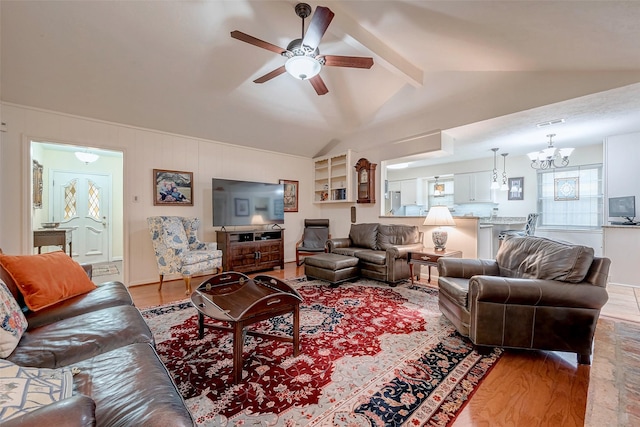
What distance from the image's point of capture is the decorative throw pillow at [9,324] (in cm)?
119

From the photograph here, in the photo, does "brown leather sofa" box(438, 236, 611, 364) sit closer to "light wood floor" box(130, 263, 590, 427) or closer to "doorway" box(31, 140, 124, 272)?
"light wood floor" box(130, 263, 590, 427)

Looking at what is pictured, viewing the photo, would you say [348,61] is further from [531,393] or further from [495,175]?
[495,175]

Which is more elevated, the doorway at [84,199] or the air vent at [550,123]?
the air vent at [550,123]

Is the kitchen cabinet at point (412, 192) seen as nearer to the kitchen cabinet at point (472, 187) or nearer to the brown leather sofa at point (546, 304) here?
the kitchen cabinet at point (472, 187)

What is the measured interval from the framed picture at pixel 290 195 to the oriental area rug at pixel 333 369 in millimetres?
3234

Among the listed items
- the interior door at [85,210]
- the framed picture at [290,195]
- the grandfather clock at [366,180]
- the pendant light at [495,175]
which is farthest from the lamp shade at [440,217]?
the interior door at [85,210]

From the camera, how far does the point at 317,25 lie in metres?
2.09

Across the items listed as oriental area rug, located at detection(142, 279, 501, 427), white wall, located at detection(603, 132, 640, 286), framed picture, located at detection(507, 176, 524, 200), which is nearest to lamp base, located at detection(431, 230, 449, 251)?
oriental area rug, located at detection(142, 279, 501, 427)

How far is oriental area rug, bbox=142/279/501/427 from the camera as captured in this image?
57.0 inches

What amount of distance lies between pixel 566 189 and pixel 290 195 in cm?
576

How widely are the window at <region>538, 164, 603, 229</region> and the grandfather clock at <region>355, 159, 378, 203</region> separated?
3.72 metres

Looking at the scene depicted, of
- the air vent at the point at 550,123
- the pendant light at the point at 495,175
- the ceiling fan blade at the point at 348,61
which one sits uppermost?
the ceiling fan blade at the point at 348,61

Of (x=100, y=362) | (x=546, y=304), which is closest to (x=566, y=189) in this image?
(x=546, y=304)

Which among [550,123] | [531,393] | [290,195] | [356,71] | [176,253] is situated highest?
[356,71]
